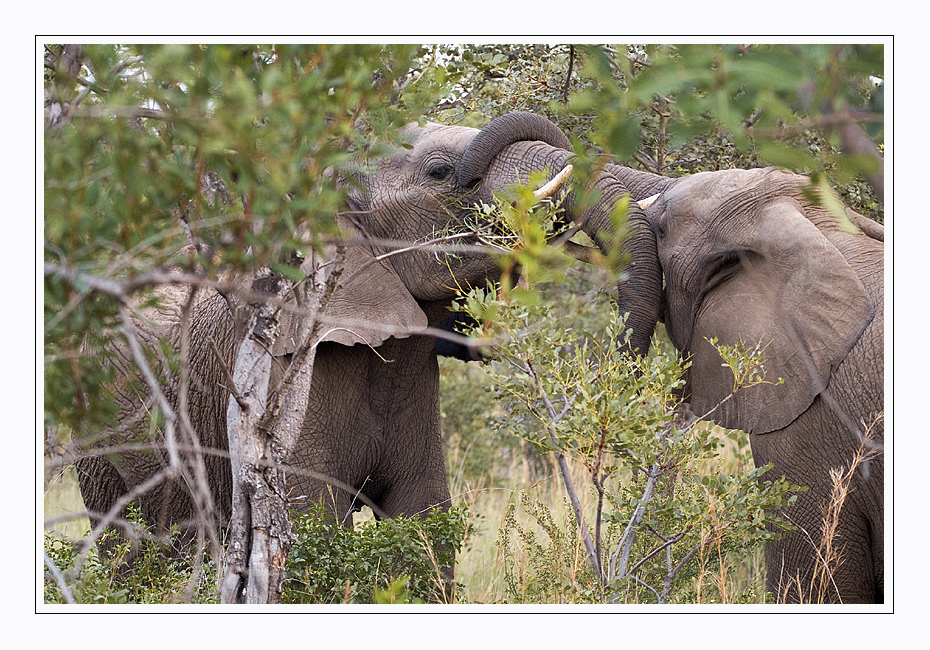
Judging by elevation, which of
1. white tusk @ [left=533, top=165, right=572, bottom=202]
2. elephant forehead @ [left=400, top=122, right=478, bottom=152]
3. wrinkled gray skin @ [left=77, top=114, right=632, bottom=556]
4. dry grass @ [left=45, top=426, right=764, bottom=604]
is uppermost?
elephant forehead @ [left=400, top=122, right=478, bottom=152]

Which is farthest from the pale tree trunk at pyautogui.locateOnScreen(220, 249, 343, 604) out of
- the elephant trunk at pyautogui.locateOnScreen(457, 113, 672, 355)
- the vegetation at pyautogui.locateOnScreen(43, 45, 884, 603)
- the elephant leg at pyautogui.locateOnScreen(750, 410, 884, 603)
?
the elephant leg at pyautogui.locateOnScreen(750, 410, 884, 603)

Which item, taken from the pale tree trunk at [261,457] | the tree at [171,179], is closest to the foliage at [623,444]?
the pale tree trunk at [261,457]

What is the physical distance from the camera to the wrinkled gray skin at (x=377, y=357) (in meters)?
2.84

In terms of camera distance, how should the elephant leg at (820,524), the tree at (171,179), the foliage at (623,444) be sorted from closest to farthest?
the tree at (171,179), the foliage at (623,444), the elephant leg at (820,524)

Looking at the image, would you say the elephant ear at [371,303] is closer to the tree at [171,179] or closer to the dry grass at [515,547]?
the dry grass at [515,547]

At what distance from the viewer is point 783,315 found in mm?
2801

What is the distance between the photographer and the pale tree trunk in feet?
6.71

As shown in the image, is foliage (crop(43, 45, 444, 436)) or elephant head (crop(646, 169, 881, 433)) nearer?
foliage (crop(43, 45, 444, 436))

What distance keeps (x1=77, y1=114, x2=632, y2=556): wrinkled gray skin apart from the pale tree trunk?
52 centimetres

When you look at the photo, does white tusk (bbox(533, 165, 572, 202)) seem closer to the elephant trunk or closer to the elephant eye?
the elephant trunk

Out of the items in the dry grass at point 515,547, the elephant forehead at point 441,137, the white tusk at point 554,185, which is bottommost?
the dry grass at point 515,547

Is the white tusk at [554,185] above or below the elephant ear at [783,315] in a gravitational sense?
above
